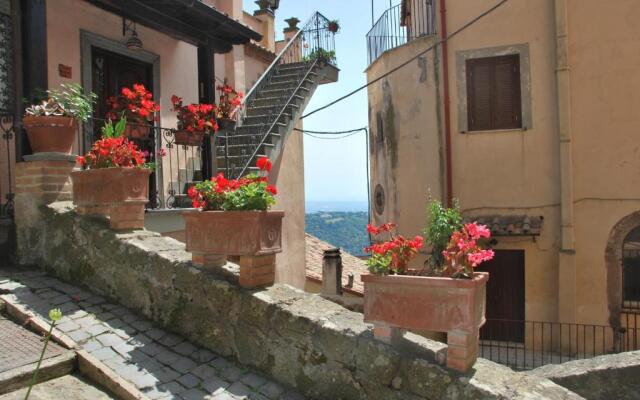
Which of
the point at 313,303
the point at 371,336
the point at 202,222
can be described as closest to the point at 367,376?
the point at 371,336

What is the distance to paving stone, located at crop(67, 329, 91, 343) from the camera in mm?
3891

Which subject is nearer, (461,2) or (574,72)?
(574,72)

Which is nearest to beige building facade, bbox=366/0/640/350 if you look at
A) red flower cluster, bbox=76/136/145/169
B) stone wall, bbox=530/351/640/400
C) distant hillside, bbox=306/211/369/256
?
stone wall, bbox=530/351/640/400

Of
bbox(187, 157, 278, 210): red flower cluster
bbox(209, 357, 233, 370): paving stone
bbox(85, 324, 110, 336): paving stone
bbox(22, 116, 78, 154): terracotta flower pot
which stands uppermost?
bbox(22, 116, 78, 154): terracotta flower pot

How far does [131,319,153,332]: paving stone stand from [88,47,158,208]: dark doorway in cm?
349

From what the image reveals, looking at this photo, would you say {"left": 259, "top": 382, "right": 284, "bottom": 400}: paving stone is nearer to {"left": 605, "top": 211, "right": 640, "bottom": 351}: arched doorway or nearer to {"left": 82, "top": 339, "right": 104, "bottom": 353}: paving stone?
{"left": 82, "top": 339, "right": 104, "bottom": 353}: paving stone

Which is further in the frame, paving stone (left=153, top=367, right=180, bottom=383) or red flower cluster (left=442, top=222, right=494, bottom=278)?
paving stone (left=153, top=367, right=180, bottom=383)

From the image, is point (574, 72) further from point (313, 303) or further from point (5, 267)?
point (5, 267)

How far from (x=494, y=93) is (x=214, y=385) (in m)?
8.89

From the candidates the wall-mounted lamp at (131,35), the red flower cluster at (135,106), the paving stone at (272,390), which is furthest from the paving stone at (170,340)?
the wall-mounted lamp at (131,35)

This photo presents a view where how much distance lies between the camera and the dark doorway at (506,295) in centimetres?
1033

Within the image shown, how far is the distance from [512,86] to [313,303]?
8196mm

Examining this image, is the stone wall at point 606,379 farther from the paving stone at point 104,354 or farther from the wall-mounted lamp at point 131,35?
the wall-mounted lamp at point 131,35

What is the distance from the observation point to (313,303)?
3.98 m
